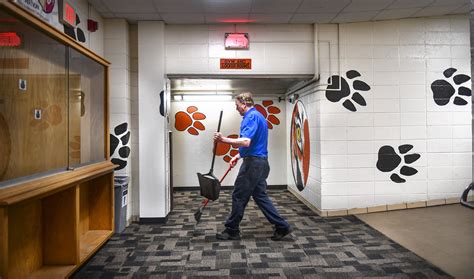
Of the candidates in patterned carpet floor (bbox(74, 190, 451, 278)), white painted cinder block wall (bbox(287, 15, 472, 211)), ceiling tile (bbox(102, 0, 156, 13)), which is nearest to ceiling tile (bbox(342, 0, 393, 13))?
white painted cinder block wall (bbox(287, 15, 472, 211))

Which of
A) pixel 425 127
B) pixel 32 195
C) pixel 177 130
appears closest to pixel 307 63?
pixel 425 127

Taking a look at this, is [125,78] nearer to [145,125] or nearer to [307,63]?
[145,125]

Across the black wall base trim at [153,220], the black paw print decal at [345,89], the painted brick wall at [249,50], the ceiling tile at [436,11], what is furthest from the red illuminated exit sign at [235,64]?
the ceiling tile at [436,11]

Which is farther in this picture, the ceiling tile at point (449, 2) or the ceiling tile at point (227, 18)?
the ceiling tile at point (227, 18)

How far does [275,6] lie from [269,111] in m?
2.92

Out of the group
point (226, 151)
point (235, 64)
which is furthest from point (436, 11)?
point (226, 151)

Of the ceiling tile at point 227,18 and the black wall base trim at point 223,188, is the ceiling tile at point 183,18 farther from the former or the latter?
the black wall base trim at point 223,188

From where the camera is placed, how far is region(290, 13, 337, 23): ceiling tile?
3887 millimetres

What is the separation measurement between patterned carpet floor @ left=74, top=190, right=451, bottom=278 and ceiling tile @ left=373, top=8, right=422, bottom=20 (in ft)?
8.34

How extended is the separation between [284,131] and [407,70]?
8.60 ft

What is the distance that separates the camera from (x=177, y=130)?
6270mm

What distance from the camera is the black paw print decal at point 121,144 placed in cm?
396

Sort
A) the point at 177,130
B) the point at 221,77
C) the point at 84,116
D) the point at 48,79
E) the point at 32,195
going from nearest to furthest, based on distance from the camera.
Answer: the point at 32,195 < the point at 48,79 < the point at 84,116 < the point at 221,77 < the point at 177,130

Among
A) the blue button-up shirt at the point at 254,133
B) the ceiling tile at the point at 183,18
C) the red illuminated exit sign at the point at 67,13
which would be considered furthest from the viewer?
the ceiling tile at the point at 183,18
